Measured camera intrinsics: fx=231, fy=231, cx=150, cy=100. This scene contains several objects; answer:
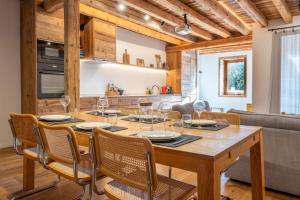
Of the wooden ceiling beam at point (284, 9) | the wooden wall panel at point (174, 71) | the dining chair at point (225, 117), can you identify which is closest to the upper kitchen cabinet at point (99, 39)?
the wooden wall panel at point (174, 71)

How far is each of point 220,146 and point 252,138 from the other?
51cm

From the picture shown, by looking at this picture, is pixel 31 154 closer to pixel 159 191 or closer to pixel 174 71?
pixel 159 191

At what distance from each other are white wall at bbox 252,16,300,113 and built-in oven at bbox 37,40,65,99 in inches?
172

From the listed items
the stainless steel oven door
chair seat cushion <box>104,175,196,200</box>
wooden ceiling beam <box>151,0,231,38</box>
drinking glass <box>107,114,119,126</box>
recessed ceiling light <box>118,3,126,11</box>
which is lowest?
chair seat cushion <box>104,175,196,200</box>

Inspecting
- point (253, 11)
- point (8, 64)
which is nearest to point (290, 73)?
point (253, 11)

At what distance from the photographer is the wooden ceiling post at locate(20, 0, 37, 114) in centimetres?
364

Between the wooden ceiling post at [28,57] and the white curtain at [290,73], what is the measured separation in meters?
4.92

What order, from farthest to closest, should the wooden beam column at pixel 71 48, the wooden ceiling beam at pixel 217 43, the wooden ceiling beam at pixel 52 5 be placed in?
the wooden ceiling beam at pixel 217 43, the wooden ceiling beam at pixel 52 5, the wooden beam column at pixel 71 48

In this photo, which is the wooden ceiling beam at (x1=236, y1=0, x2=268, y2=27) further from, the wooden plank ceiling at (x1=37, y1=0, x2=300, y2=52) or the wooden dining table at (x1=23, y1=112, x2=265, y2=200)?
the wooden dining table at (x1=23, y1=112, x2=265, y2=200)

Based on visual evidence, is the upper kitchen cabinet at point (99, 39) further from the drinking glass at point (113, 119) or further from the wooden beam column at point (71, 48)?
the drinking glass at point (113, 119)

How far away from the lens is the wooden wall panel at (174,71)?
697 centimetres

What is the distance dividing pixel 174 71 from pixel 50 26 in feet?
13.2

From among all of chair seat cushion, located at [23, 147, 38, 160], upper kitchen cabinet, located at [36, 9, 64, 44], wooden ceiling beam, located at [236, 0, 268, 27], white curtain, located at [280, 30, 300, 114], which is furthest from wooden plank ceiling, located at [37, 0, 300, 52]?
chair seat cushion, located at [23, 147, 38, 160]

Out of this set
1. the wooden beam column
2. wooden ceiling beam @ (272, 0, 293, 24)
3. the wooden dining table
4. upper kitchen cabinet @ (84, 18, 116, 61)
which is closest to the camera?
the wooden dining table
